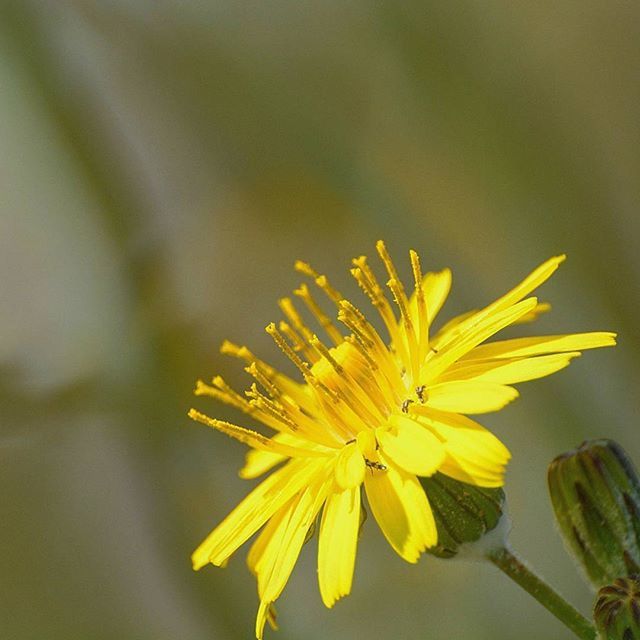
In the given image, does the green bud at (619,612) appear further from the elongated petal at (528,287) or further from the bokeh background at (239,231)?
the bokeh background at (239,231)

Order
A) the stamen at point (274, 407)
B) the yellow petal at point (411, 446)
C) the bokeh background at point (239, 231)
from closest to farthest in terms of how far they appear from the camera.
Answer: the yellow petal at point (411, 446), the stamen at point (274, 407), the bokeh background at point (239, 231)

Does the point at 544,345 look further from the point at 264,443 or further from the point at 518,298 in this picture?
the point at 264,443

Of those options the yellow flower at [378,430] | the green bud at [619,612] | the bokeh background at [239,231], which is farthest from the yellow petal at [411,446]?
the bokeh background at [239,231]

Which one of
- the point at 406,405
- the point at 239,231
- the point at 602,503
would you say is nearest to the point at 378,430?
the point at 406,405

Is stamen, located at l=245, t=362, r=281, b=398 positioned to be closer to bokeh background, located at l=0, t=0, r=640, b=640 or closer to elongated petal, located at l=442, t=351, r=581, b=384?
elongated petal, located at l=442, t=351, r=581, b=384

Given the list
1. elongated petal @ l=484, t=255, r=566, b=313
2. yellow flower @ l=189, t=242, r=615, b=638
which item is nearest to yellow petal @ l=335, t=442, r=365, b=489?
yellow flower @ l=189, t=242, r=615, b=638
